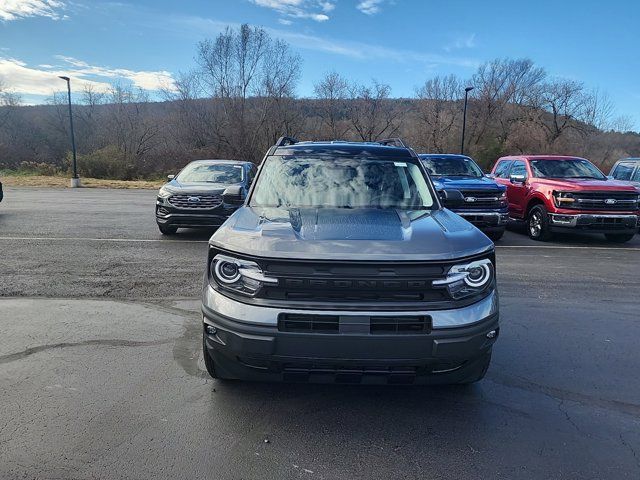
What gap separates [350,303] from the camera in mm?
2688

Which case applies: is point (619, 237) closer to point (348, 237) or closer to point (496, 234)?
point (496, 234)

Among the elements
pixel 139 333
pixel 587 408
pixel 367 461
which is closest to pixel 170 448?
Result: pixel 367 461

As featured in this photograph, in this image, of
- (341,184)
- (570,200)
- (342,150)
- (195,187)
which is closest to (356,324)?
(341,184)

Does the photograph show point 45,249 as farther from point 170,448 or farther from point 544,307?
point 544,307

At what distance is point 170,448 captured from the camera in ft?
9.00

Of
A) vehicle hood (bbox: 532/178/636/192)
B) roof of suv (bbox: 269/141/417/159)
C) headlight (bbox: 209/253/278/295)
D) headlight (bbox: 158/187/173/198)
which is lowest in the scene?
headlight (bbox: 158/187/173/198)

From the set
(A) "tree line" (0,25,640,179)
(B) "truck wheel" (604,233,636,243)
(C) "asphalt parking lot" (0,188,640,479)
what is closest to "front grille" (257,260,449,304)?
(C) "asphalt parking lot" (0,188,640,479)

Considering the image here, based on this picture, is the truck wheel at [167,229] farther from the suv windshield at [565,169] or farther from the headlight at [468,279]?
the suv windshield at [565,169]

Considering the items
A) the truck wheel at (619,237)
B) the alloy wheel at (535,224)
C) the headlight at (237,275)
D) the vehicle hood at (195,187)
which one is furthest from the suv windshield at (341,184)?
the truck wheel at (619,237)

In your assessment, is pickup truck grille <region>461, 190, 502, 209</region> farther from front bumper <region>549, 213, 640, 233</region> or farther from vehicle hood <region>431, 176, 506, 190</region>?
front bumper <region>549, 213, 640, 233</region>

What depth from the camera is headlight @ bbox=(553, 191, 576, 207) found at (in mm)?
10055

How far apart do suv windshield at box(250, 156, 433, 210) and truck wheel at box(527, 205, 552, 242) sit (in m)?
7.34

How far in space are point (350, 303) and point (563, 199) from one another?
919cm

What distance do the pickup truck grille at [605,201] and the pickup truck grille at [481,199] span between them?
5.49 ft
